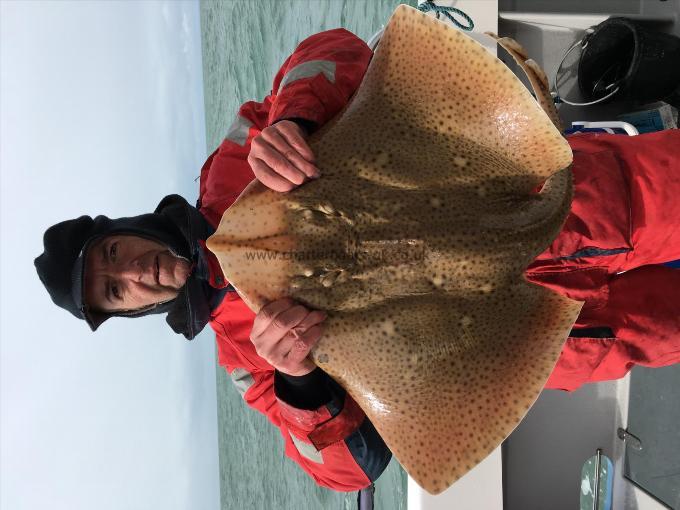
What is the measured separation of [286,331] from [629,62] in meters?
4.12

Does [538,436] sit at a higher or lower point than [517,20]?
lower

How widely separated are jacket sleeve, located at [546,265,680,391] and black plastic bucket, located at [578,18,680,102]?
2.20m

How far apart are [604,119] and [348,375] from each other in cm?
397

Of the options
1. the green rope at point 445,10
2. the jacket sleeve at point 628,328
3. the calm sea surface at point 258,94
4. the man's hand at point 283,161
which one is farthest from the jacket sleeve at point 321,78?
the calm sea surface at point 258,94

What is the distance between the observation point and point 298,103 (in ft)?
8.02

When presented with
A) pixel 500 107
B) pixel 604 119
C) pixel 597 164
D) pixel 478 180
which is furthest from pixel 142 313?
pixel 604 119

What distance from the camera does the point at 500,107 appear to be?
7.09 feet

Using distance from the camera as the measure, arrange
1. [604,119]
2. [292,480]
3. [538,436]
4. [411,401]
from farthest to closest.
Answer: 1. [292,480]
2. [604,119]
3. [538,436]
4. [411,401]

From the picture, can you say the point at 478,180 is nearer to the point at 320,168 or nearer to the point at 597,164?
the point at 320,168

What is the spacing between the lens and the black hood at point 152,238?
2.93 metres

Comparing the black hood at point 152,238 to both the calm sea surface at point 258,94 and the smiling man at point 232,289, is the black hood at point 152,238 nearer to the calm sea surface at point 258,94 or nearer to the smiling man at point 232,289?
the smiling man at point 232,289

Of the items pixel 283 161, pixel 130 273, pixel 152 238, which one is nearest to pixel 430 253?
pixel 283 161

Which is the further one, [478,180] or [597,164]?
[597,164]

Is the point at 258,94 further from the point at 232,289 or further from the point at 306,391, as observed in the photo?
the point at 306,391
